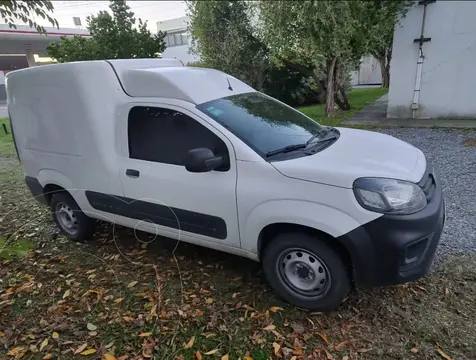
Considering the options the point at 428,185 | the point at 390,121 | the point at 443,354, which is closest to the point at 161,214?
the point at 428,185

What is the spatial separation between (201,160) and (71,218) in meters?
2.25

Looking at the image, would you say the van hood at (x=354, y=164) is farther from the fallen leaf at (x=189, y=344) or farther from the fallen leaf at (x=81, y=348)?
the fallen leaf at (x=81, y=348)

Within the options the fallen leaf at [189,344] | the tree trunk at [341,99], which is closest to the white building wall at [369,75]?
the tree trunk at [341,99]

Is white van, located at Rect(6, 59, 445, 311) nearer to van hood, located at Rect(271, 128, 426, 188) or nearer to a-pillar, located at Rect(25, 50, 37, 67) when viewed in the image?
van hood, located at Rect(271, 128, 426, 188)

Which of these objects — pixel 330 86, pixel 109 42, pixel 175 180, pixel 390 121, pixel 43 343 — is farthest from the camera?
pixel 109 42

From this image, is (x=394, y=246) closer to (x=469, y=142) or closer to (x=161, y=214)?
(x=161, y=214)

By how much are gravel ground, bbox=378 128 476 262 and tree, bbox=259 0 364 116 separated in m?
2.41

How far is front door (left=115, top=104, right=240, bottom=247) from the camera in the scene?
8.97ft

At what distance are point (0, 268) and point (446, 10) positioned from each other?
1014cm

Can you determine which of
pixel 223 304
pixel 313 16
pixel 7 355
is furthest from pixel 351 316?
pixel 313 16

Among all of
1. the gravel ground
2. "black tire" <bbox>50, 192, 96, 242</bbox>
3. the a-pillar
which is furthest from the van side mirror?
the a-pillar

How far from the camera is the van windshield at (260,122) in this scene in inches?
109

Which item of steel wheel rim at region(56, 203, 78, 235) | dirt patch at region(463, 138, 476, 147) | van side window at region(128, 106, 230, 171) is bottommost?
dirt patch at region(463, 138, 476, 147)

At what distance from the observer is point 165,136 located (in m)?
3.04
